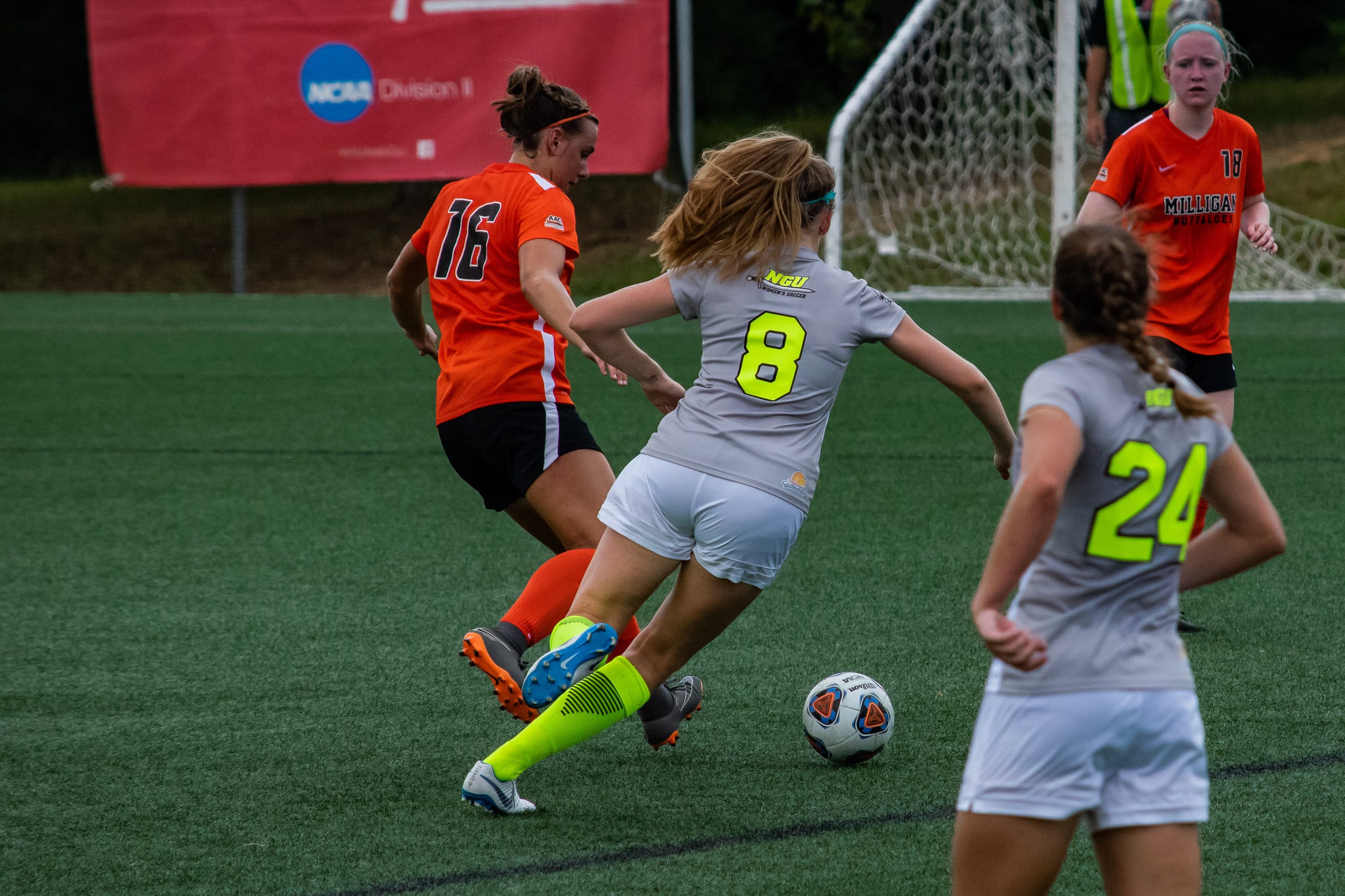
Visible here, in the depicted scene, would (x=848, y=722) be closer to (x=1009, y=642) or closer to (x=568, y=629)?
(x=568, y=629)

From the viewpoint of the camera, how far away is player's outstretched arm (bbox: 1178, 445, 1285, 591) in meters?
2.48

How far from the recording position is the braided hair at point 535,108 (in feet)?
14.2

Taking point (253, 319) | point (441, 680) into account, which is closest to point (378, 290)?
point (253, 319)

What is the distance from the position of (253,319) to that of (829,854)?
569 inches

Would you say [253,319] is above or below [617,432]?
below

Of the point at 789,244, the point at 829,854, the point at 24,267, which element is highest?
the point at 789,244

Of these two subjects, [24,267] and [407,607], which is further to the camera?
[24,267]

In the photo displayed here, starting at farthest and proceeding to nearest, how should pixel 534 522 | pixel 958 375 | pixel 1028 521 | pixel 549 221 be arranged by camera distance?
pixel 534 522 → pixel 549 221 → pixel 958 375 → pixel 1028 521

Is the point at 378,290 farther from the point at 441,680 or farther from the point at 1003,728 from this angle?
the point at 1003,728

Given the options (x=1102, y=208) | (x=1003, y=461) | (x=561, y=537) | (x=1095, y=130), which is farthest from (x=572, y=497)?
(x=1095, y=130)

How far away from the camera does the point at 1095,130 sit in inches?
384

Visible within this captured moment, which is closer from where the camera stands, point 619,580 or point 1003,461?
point 1003,461

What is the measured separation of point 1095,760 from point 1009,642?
24cm

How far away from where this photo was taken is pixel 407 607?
5750 millimetres
